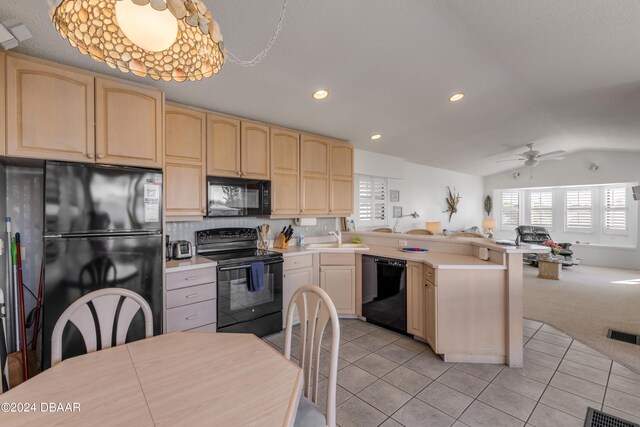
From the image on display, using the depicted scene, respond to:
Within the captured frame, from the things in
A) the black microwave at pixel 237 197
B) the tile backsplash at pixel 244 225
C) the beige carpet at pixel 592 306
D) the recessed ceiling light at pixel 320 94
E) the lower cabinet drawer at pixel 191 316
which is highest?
the recessed ceiling light at pixel 320 94

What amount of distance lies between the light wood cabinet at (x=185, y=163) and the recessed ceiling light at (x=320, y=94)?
3.70ft

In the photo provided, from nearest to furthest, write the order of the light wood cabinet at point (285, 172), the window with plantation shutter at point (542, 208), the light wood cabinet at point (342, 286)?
the light wood cabinet at point (285, 172), the light wood cabinet at point (342, 286), the window with plantation shutter at point (542, 208)

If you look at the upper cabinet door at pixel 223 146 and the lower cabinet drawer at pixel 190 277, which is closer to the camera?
the lower cabinet drawer at pixel 190 277

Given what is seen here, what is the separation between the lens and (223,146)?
304 cm

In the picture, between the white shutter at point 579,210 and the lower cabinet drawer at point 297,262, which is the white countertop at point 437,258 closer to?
the lower cabinet drawer at point 297,262

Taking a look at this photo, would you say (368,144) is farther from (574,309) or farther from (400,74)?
(574,309)

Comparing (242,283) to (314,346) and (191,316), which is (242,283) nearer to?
(191,316)

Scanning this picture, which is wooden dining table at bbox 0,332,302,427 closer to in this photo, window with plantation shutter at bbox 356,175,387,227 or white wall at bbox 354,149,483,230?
window with plantation shutter at bbox 356,175,387,227

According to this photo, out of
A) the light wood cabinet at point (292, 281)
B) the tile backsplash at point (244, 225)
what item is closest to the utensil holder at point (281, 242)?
the tile backsplash at point (244, 225)

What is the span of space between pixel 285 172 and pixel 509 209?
806cm

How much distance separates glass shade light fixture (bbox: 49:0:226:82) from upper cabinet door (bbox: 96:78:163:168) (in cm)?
133

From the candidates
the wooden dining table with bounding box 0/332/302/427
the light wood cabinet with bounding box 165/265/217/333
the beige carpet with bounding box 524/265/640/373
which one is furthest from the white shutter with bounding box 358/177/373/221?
the wooden dining table with bounding box 0/332/302/427

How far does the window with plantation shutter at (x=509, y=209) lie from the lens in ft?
28.3

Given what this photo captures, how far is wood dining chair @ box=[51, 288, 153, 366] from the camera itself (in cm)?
140
